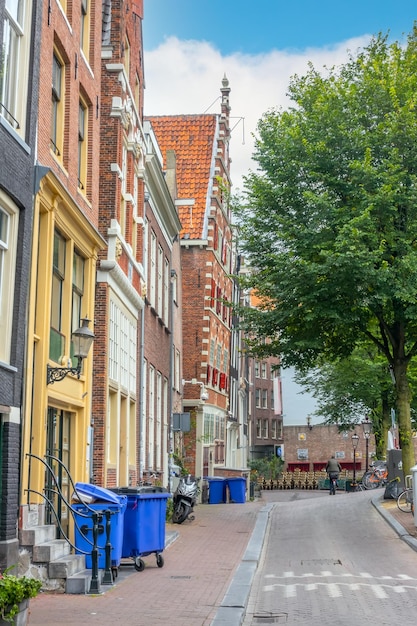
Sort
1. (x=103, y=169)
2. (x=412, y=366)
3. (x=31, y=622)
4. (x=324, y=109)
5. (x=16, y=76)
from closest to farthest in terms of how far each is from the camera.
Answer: (x=31, y=622) → (x=16, y=76) → (x=103, y=169) → (x=324, y=109) → (x=412, y=366)

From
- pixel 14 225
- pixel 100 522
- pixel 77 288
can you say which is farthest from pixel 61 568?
pixel 77 288

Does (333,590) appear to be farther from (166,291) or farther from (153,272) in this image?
(166,291)

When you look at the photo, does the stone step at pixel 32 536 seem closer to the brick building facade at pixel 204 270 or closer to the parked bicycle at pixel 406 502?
the parked bicycle at pixel 406 502

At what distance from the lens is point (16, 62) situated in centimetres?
1256

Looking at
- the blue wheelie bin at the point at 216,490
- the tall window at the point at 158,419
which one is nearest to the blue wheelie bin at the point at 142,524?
the tall window at the point at 158,419

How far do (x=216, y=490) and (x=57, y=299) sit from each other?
20.7 meters

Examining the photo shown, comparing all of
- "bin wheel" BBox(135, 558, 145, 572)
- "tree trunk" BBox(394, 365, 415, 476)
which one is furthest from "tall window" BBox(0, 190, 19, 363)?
"tree trunk" BBox(394, 365, 415, 476)

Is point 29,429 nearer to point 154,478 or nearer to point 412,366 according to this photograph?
point 154,478

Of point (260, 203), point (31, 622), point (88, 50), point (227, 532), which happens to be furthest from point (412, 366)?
point (31, 622)

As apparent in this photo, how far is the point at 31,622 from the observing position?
355 inches

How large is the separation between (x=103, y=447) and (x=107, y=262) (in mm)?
3803

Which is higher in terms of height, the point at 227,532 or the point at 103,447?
the point at 103,447

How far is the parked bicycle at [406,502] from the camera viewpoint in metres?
23.1

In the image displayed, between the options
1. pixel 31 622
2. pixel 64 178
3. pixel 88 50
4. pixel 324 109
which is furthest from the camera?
pixel 324 109
